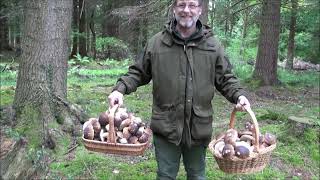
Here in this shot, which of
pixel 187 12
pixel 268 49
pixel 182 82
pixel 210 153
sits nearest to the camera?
pixel 187 12

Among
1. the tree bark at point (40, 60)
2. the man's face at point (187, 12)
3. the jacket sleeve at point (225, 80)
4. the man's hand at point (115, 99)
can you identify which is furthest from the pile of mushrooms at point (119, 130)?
the tree bark at point (40, 60)

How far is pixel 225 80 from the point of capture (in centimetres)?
389

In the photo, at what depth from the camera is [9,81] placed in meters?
12.3

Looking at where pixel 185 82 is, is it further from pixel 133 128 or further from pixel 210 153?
pixel 210 153

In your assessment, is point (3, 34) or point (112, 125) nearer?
point (112, 125)

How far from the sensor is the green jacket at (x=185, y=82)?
3.73 m

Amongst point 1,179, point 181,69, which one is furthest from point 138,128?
point 1,179

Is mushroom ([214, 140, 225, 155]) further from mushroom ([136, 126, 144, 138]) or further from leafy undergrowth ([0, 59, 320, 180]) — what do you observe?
leafy undergrowth ([0, 59, 320, 180])

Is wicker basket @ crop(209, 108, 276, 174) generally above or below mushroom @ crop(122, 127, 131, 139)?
below

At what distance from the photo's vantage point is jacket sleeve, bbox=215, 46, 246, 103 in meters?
3.84

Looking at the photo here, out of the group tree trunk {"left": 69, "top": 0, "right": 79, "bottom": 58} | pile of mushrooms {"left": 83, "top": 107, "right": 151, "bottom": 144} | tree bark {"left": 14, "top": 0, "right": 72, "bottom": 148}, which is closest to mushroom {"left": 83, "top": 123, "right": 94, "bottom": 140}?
pile of mushrooms {"left": 83, "top": 107, "right": 151, "bottom": 144}

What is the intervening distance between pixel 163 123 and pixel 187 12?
921 millimetres

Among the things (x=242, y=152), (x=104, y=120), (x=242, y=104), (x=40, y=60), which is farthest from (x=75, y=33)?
(x=242, y=152)

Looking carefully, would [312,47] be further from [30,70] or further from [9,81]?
[30,70]
